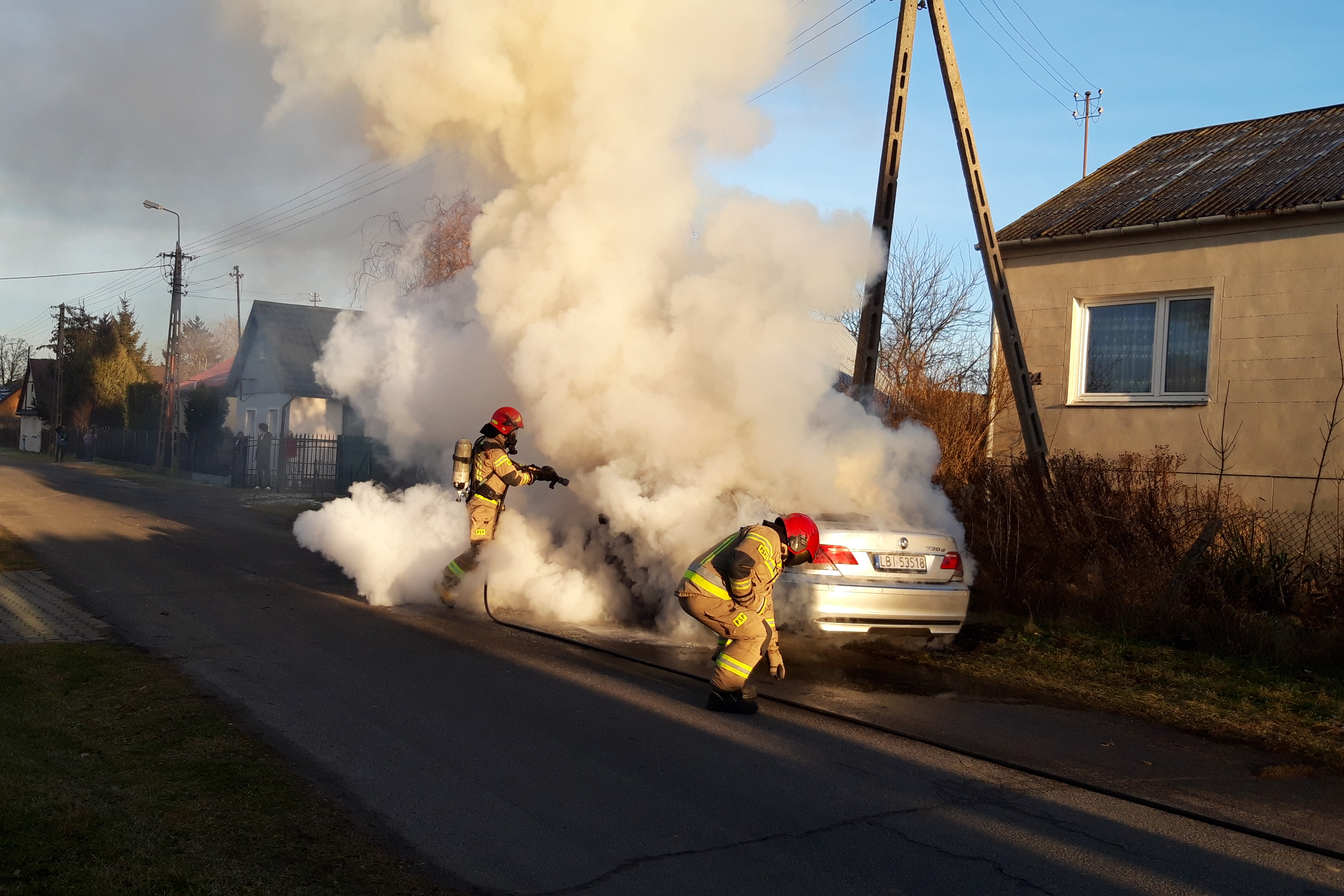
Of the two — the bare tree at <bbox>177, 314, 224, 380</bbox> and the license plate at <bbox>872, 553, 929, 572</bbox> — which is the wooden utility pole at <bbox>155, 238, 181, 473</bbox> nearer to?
the license plate at <bbox>872, 553, 929, 572</bbox>

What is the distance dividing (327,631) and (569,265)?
3936 millimetres

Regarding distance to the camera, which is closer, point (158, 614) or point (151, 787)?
point (151, 787)

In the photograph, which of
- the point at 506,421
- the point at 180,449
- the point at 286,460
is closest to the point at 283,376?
the point at 180,449

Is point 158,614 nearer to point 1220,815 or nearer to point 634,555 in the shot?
point 634,555

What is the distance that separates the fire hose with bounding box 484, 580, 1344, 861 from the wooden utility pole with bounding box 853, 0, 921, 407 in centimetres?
476

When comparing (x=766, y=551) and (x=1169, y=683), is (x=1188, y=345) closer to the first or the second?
(x=1169, y=683)

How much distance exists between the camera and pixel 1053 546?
33.9 feet

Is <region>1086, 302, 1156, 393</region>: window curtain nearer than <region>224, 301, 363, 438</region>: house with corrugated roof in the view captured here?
Yes

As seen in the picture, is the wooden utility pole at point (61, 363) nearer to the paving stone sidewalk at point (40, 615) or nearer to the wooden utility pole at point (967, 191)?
the paving stone sidewalk at point (40, 615)

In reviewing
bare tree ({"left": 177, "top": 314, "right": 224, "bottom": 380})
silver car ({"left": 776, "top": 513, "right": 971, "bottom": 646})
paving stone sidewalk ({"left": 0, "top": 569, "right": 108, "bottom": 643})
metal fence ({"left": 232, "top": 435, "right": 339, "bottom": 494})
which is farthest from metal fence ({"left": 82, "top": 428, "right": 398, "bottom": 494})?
bare tree ({"left": 177, "top": 314, "right": 224, "bottom": 380})

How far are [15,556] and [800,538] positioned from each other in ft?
35.4

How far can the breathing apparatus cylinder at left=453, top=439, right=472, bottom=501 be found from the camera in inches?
389

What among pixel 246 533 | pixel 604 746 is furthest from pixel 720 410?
pixel 246 533

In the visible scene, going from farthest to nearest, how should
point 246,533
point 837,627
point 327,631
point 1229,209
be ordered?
point 246,533 < point 1229,209 < point 327,631 < point 837,627
